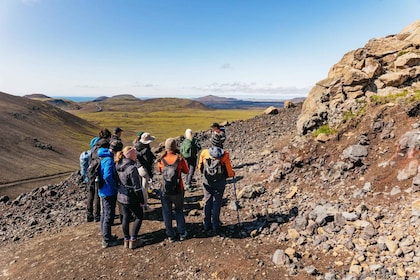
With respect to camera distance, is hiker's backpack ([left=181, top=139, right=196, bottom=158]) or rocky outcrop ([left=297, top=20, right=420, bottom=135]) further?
rocky outcrop ([left=297, top=20, right=420, bottom=135])

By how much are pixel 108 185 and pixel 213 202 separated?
313 centimetres

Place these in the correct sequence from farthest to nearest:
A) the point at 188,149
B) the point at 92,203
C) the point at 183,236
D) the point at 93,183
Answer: the point at 188,149
the point at 92,203
the point at 93,183
the point at 183,236

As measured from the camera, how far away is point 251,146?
2086 centimetres

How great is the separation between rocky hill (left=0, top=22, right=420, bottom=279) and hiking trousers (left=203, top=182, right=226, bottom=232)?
0.42 meters

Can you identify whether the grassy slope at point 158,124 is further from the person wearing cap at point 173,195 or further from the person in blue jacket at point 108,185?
the person wearing cap at point 173,195

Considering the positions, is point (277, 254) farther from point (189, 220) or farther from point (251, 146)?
point (251, 146)

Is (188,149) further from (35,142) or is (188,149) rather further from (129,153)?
(35,142)

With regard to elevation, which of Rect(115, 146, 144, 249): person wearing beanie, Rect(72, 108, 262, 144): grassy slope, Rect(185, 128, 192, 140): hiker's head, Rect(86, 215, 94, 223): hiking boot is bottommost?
Rect(72, 108, 262, 144): grassy slope

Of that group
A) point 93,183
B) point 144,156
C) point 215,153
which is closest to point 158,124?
point 144,156

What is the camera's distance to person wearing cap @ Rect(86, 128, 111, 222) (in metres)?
9.64

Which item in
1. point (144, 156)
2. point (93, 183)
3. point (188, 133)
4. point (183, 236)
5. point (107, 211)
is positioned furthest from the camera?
point (188, 133)

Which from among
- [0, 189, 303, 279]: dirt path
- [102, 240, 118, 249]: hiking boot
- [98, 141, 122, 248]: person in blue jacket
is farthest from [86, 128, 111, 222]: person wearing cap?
[102, 240, 118, 249]: hiking boot

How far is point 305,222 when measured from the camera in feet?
28.6

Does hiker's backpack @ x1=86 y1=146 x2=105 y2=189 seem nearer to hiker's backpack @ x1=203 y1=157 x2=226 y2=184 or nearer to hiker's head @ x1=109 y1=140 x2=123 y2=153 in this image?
hiker's head @ x1=109 y1=140 x2=123 y2=153
